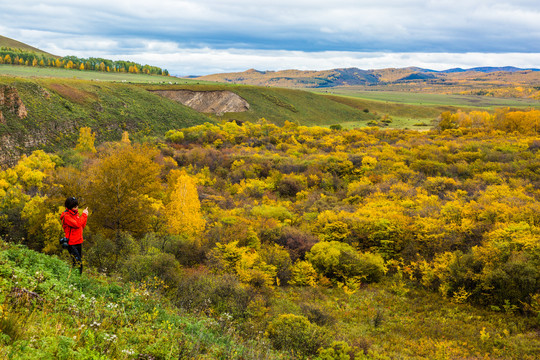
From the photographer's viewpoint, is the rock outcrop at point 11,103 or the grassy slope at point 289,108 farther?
the grassy slope at point 289,108

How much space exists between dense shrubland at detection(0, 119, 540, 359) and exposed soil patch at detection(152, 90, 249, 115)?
77083 mm

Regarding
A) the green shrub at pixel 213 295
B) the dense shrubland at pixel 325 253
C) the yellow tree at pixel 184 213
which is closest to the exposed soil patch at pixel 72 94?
the dense shrubland at pixel 325 253

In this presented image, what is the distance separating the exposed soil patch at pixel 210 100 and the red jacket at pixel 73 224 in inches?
3788

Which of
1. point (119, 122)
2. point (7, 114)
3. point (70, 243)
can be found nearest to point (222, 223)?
point (70, 243)

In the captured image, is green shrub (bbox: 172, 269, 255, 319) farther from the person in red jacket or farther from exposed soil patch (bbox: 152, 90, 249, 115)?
exposed soil patch (bbox: 152, 90, 249, 115)

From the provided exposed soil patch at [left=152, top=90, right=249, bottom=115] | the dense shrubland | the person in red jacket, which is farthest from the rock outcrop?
the person in red jacket

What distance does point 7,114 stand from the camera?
155ft

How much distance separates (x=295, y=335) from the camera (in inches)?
403

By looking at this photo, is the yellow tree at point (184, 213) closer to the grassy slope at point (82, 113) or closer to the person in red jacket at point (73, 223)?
the person in red jacket at point (73, 223)

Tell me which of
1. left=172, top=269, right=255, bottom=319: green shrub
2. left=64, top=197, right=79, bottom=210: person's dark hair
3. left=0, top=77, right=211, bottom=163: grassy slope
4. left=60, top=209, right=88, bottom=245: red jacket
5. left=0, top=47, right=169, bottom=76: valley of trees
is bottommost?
left=172, top=269, right=255, bottom=319: green shrub

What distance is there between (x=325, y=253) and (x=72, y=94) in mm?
66959

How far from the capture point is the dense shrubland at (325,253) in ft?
38.9

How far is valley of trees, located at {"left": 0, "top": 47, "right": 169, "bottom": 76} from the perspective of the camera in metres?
122

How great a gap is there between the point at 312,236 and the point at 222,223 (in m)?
5.69
